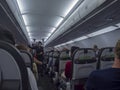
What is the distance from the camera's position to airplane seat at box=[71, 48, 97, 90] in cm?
435

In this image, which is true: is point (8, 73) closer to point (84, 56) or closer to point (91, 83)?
point (91, 83)

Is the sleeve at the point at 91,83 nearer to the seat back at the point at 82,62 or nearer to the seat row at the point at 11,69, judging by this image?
the seat row at the point at 11,69

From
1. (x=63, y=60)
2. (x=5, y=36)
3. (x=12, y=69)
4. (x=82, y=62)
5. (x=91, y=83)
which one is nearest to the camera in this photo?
(x=12, y=69)

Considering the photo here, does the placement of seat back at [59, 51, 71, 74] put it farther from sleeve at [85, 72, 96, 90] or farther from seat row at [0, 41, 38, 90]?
seat row at [0, 41, 38, 90]

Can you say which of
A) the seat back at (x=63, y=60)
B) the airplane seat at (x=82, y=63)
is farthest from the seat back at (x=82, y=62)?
the seat back at (x=63, y=60)

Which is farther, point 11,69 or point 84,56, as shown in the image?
point 84,56

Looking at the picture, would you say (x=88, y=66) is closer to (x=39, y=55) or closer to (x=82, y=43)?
(x=39, y=55)

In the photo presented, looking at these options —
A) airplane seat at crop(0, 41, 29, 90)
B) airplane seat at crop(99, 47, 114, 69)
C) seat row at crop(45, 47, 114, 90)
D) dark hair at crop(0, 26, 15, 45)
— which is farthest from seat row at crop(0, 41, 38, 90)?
airplane seat at crop(99, 47, 114, 69)

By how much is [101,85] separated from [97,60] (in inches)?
97.4

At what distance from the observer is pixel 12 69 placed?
0.98 metres

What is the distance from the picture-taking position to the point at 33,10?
982 centimetres

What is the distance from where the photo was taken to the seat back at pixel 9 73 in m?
0.97

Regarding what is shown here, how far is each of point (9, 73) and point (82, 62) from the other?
348cm

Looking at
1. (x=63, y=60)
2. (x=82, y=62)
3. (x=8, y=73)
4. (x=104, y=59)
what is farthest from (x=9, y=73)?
(x=63, y=60)
